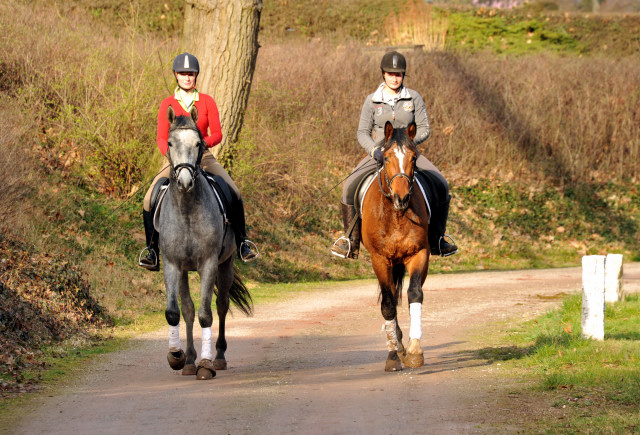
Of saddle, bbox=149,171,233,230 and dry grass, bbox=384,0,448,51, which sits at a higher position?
dry grass, bbox=384,0,448,51

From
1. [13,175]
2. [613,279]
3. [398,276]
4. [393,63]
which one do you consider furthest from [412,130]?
[13,175]

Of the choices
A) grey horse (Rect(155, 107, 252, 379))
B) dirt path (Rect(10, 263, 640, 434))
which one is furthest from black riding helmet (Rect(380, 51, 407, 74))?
dirt path (Rect(10, 263, 640, 434))

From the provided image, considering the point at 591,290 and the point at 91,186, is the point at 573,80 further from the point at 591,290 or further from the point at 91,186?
the point at 591,290

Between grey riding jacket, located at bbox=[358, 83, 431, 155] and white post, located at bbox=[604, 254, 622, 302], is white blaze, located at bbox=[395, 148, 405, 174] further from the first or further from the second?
white post, located at bbox=[604, 254, 622, 302]

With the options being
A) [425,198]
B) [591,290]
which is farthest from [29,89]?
[591,290]

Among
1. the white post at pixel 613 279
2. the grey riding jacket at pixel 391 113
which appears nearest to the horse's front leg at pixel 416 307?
the grey riding jacket at pixel 391 113

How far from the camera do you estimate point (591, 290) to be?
1021cm

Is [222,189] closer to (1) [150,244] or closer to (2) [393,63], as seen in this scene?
(1) [150,244]

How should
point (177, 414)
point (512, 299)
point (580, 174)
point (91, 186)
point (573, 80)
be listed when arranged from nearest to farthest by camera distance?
point (177, 414), point (512, 299), point (91, 186), point (580, 174), point (573, 80)

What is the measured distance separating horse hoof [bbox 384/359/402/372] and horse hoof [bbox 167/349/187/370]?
7.02ft

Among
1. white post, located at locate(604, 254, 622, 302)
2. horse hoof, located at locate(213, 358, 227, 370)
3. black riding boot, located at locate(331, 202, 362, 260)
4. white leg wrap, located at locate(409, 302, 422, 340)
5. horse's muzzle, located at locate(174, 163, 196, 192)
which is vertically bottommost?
white post, located at locate(604, 254, 622, 302)

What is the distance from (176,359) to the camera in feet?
29.8

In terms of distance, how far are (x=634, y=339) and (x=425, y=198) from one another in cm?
337

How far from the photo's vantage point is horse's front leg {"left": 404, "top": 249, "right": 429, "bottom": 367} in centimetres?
920
